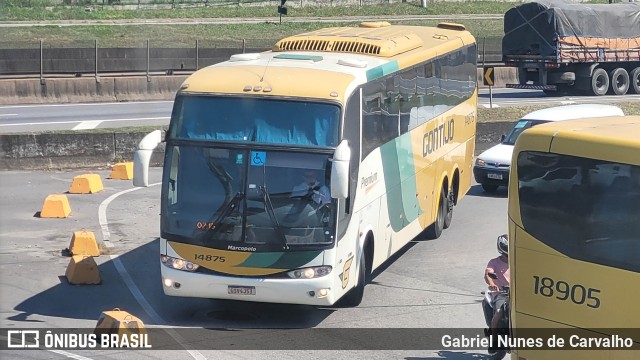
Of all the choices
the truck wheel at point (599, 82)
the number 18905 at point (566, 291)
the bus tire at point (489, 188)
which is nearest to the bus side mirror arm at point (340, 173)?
the number 18905 at point (566, 291)

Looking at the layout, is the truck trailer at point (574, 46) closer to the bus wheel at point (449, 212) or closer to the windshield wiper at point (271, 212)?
the bus wheel at point (449, 212)

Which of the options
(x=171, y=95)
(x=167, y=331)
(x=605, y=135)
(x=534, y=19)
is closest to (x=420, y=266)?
(x=167, y=331)

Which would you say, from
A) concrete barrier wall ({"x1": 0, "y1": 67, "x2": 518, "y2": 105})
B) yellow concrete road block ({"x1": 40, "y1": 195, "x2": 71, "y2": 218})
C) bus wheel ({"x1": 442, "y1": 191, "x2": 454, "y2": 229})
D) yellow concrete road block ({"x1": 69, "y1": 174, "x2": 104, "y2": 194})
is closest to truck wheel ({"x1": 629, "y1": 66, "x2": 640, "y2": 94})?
concrete barrier wall ({"x1": 0, "y1": 67, "x2": 518, "y2": 105})

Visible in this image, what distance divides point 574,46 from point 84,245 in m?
29.8

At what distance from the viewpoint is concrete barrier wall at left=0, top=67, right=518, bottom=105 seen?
37406 mm

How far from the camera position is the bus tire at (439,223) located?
1850 cm

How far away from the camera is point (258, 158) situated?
42.4 ft

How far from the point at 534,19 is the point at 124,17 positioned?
2577 centimetres

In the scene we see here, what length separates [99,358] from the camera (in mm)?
11508

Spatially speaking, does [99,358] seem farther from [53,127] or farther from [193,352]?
[53,127]

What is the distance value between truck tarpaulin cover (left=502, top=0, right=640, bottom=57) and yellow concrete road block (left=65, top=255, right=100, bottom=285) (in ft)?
98.7

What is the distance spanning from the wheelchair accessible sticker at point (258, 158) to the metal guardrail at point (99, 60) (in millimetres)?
26784

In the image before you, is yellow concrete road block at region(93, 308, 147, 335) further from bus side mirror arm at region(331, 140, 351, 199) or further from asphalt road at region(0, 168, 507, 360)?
bus side mirror arm at region(331, 140, 351, 199)

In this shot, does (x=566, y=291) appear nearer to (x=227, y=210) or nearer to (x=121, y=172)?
(x=227, y=210)
